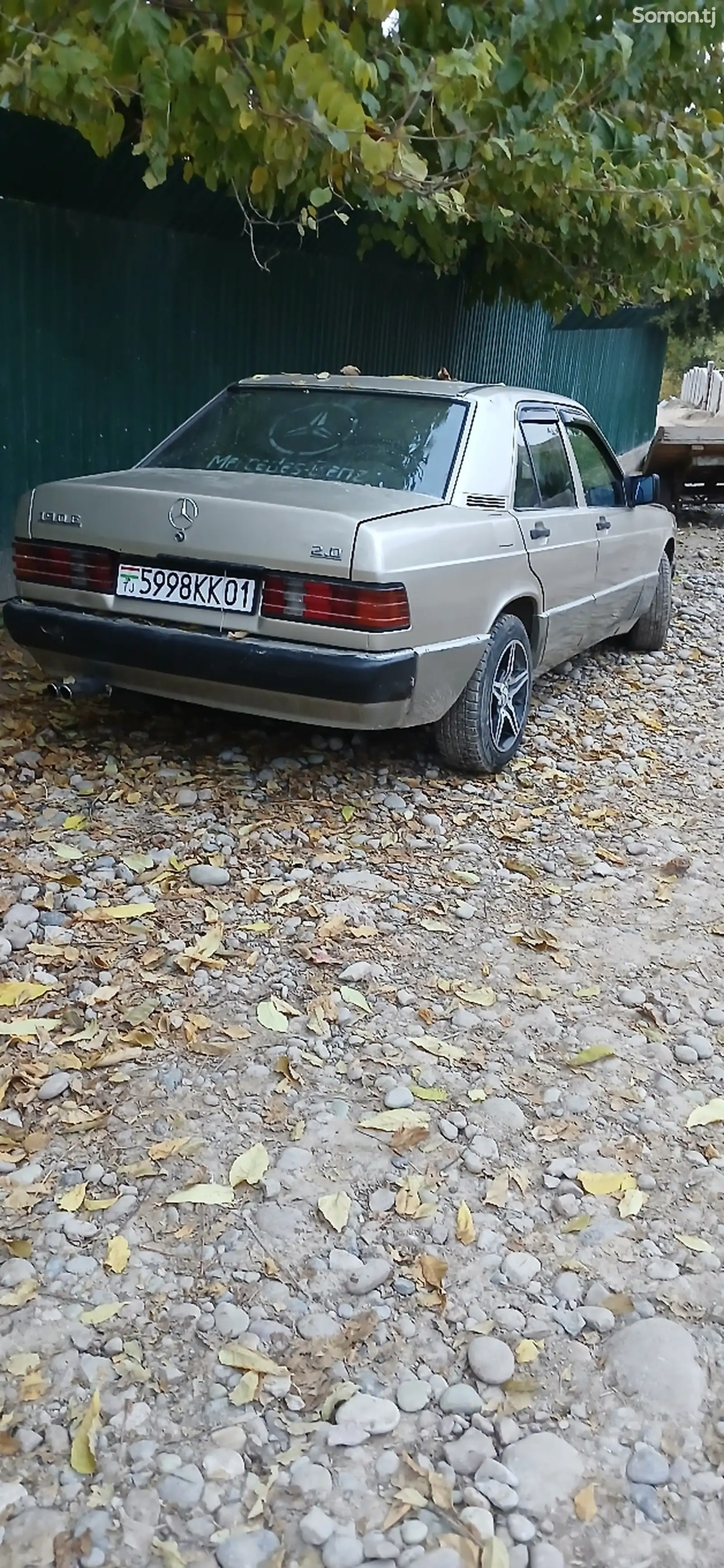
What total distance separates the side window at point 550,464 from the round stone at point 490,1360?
4.02 m

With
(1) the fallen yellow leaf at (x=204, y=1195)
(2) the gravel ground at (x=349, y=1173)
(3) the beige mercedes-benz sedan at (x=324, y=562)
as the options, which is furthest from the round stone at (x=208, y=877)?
(1) the fallen yellow leaf at (x=204, y=1195)

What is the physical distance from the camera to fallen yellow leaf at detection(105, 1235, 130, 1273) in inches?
95.1

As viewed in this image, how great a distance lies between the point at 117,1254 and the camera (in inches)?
96.2

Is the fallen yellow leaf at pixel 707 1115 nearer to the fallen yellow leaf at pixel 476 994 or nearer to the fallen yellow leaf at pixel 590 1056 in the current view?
the fallen yellow leaf at pixel 590 1056

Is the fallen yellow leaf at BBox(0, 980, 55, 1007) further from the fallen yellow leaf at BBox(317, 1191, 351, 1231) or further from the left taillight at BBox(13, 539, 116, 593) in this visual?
the left taillight at BBox(13, 539, 116, 593)

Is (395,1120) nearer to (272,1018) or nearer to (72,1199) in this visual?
(272,1018)

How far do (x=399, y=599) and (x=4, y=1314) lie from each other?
103 inches

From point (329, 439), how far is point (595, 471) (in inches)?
76.0

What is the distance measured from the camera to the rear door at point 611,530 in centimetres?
629

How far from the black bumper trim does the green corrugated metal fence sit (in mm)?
2683

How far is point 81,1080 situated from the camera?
298 cm

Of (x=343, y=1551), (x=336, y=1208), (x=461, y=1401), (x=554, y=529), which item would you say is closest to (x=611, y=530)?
(x=554, y=529)

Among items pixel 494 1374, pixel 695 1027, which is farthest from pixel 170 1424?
pixel 695 1027

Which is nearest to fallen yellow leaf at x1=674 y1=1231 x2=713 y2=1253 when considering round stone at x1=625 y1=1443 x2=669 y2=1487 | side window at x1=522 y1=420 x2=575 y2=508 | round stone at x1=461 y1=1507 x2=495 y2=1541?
round stone at x1=625 y1=1443 x2=669 y2=1487
